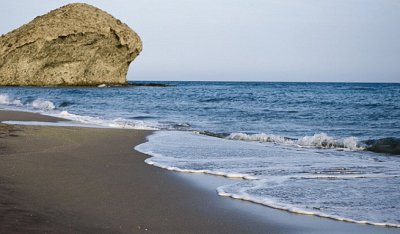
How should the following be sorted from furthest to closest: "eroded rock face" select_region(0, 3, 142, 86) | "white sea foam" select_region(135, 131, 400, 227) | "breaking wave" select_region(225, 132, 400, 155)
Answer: "eroded rock face" select_region(0, 3, 142, 86)
"breaking wave" select_region(225, 132, 400, 155)
"white sea foam" select_region(135, 131, 400, 227)

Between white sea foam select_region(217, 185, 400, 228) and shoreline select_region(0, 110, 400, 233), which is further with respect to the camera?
white sea foam select_region(217, 185, 400, 228)

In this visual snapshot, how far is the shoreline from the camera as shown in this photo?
14.0 ft

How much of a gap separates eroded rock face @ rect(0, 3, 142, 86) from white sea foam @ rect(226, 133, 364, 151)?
198ft

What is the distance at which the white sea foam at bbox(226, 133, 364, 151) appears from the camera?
37.1 feet

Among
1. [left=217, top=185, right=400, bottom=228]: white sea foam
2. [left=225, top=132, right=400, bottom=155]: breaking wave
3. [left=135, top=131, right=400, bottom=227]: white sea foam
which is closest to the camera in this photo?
[left=217, top=185, right=400, bottom=228]: white sea foam

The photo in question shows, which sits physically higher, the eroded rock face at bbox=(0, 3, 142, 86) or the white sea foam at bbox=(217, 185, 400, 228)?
the eroded rock face at bbox=(0, 3, 142, 86)

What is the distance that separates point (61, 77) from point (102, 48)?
7489 mm

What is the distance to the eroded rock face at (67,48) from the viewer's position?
69125mm

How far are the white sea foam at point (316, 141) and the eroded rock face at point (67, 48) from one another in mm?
60251

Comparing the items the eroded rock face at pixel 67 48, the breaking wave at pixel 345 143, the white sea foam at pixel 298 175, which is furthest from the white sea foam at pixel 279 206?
the eroded rock face at pixel 67 48

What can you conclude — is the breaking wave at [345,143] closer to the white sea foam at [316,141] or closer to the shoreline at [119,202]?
the white sea foam at [316,141]

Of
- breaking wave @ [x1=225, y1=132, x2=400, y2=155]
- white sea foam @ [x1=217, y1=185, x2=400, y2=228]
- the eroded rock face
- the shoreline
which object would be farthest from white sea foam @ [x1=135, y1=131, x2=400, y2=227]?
the eroded rock face

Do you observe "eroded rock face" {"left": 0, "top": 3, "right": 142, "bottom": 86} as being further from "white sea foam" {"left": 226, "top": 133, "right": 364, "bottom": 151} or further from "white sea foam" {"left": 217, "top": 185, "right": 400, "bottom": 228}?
"white sea foam" {"left": 217, "top": 185, "right": 400, "bottom": 228}

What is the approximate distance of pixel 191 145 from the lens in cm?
1084
